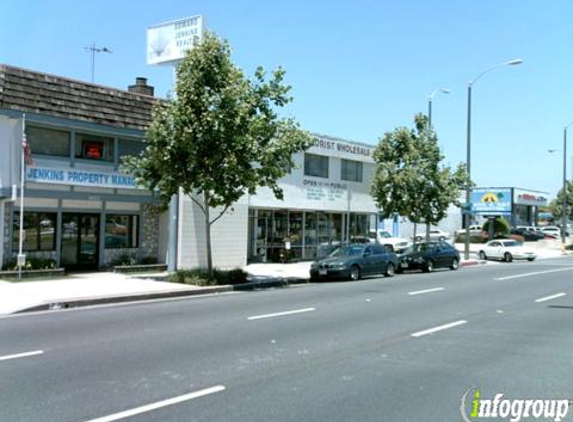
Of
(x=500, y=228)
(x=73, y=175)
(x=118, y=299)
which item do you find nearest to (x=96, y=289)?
(x=118, y=299)

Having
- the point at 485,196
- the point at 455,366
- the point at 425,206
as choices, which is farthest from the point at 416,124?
the point at 485,196

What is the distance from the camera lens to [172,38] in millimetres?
23188

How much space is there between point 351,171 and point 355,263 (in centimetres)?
1172

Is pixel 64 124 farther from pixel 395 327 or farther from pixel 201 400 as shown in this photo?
pixel 201 400

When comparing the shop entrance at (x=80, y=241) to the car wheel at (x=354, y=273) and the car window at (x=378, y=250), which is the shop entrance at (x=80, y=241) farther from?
the car window at (x=378, y=250)

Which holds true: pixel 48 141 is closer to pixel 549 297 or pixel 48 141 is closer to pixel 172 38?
pixel 172 38

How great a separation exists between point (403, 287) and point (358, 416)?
14449mm

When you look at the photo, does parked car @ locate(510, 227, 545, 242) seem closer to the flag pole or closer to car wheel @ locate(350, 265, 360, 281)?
car wheel @ locate(350, 265, 360, 281)

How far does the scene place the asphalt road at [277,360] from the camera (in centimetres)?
628

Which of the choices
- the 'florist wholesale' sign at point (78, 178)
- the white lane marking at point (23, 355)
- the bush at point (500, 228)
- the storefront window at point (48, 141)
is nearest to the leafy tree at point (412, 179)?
the 'florist wholesale' sign at point (78, 178)

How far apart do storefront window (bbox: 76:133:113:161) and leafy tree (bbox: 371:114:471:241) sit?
578 inches

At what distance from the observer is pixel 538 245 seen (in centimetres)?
6047

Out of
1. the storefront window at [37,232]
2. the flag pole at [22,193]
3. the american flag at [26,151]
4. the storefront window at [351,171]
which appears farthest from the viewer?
the storefront window at [351,171]

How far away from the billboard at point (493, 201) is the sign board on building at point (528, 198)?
239cm
